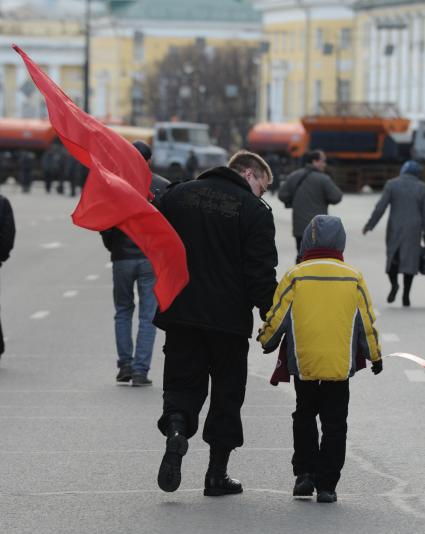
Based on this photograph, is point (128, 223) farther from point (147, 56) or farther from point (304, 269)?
point (147, 56)

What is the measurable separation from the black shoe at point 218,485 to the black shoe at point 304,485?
0.96 feet

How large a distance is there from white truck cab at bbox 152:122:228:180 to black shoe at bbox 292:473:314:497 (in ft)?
213

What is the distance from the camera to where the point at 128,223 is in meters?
8.66

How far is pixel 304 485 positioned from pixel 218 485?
38 centimetres

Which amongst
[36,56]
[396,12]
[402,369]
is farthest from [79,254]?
[36,56]

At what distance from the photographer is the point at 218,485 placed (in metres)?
8.92

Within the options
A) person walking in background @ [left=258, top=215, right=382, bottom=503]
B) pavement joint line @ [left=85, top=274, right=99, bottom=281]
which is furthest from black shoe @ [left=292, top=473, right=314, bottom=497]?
pavement joint line @ [left=85, top=274, right=99, bottom=281]

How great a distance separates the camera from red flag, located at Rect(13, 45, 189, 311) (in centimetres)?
855

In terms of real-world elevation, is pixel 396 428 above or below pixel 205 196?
below

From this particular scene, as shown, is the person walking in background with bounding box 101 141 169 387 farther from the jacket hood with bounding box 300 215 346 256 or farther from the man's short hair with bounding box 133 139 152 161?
the jacket hood with bounding box 300 215 346 256

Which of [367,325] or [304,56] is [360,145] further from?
[304,56]

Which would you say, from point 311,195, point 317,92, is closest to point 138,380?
point 311,195

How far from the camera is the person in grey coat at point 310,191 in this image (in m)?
20.8

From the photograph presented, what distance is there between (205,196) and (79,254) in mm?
22743
